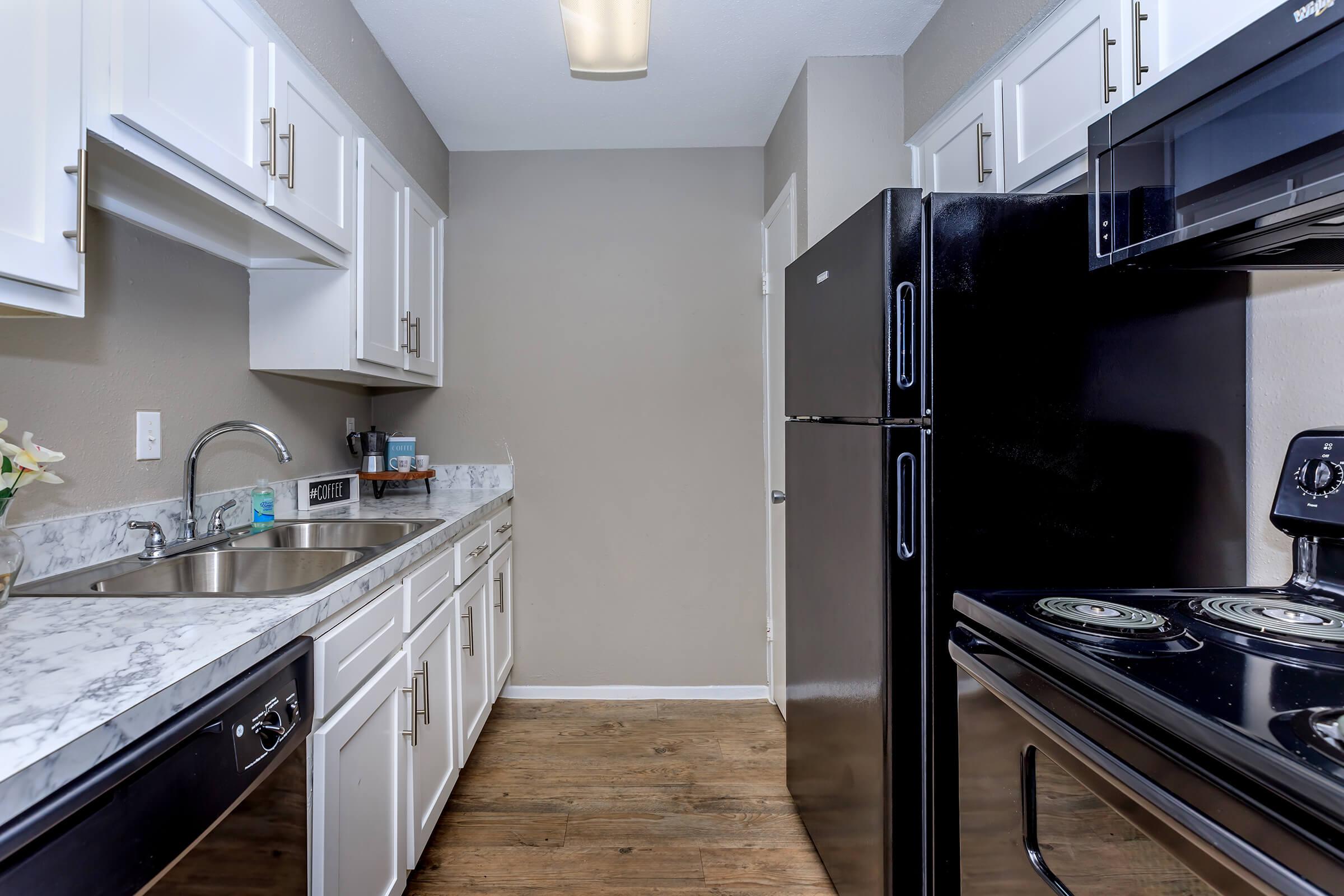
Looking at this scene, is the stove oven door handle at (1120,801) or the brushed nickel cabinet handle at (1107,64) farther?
the brushed nickel cabinet handle at (1107,64)

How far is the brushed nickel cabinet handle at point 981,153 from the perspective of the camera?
1.79 m

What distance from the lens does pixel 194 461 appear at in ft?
5.38

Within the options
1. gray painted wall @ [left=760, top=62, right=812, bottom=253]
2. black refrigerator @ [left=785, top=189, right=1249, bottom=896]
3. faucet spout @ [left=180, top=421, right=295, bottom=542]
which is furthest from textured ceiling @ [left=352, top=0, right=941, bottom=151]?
faucet spout @ [left=180, top=421, right=295, bottom=542]

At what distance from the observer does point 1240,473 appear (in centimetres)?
130

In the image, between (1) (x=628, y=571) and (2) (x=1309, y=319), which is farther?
(1) (x=628, y=571)

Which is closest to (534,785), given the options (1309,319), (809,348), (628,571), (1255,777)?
(628,571)

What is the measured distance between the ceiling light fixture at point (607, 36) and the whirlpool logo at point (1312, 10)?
59.6 inches

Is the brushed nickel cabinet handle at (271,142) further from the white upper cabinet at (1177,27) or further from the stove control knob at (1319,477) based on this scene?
the stove control knob at (1319,477)

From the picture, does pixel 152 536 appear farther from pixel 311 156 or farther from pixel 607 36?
pixel 607 36

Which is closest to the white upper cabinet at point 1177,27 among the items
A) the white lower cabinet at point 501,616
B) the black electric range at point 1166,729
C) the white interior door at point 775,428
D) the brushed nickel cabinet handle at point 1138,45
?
the brushed nickel cabinet handle at point 1138,45

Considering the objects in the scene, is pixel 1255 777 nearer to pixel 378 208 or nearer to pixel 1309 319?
pixel 1309 319

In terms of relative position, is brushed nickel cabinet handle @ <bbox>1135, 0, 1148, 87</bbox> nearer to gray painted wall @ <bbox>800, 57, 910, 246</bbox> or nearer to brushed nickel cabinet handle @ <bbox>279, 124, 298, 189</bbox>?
gray painted wall @ <bbox>800, 57, 910, 246</bbox>

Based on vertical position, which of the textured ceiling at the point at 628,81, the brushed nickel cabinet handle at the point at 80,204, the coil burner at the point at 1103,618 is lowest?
the coil burner at the point at 1103,618

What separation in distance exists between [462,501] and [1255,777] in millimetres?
2354
